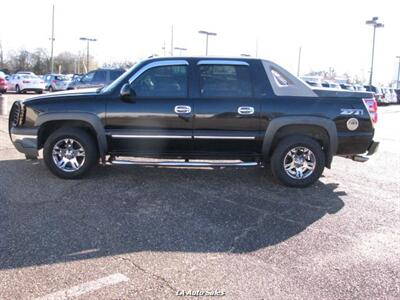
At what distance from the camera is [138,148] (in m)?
6.58

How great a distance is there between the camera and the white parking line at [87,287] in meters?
3.35

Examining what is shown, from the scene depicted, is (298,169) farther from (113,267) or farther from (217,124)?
(113,267)

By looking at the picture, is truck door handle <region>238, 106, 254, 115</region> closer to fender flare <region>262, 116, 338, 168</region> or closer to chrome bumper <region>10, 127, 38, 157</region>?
fender flare <region>262, 116, 338, 168</region>

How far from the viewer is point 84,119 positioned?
21.2 feet

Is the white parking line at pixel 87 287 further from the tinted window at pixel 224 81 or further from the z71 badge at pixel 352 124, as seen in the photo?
the z71 badge at pixel 352 124

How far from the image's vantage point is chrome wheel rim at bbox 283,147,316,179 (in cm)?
660

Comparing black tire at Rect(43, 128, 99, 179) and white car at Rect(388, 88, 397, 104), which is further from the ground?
white car at Rect(388, 88, 397, 104)

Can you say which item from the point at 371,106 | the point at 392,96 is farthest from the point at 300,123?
the point at 392,96

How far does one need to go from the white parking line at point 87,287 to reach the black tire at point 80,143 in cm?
312

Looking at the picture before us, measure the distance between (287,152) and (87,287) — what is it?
385 centimetres

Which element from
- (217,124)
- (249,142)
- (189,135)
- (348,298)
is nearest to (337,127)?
(249,142)

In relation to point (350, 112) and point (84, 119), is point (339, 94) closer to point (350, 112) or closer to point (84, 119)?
point (350, 112)

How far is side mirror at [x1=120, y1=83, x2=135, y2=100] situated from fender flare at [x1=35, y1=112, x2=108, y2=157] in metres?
0.51

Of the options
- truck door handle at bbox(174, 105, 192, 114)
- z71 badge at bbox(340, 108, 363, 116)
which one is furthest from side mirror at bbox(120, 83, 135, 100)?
z71 badge at bbox(340, 108, 363, 116)
